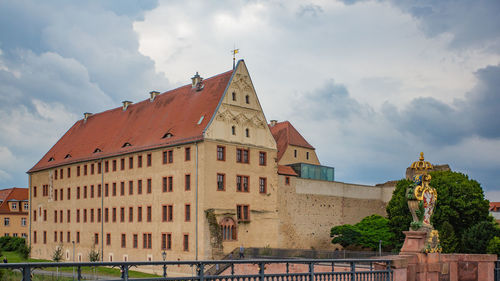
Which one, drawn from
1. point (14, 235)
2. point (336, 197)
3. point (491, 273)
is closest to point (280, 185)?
point (336, 197)

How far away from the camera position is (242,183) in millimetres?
49312

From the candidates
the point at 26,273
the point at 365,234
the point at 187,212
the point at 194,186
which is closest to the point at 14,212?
the point at 187,212

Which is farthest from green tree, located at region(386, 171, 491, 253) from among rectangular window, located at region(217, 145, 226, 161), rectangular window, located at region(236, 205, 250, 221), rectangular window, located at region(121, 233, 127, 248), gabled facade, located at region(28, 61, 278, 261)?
rectangular window, located at region(121, 233, 127, 248)

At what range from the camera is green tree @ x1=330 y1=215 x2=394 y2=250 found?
55.8m

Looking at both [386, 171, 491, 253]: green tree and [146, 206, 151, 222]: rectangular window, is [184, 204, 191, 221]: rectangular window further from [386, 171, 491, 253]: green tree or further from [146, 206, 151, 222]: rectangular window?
[386, 171, 491, 253]: green tree

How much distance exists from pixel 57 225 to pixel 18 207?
29.4 metres

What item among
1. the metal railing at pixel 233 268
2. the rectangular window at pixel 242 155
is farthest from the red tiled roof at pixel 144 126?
the metal railing at pixel 233 268

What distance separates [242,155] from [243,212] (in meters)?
4.76

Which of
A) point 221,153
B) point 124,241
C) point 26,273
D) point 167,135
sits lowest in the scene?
point 124,241

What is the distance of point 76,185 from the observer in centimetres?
6228

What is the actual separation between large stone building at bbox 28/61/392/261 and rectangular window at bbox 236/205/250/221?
84mm

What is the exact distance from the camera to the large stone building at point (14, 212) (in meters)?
89.0

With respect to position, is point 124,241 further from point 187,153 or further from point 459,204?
point 459,204

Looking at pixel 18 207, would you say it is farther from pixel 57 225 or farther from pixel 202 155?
pixel 202 155
